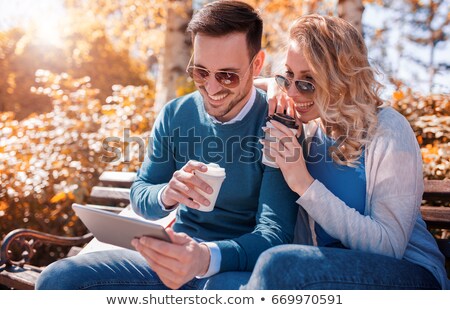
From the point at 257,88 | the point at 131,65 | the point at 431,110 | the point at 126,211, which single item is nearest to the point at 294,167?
the point at 257,88

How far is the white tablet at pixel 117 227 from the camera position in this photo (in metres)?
2.14

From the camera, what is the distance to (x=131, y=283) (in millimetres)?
2613

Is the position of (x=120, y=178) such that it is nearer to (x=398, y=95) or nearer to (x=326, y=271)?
(x=326, y=271)

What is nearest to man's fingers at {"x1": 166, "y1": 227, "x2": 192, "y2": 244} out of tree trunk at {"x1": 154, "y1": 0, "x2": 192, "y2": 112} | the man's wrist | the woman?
the man's wrist

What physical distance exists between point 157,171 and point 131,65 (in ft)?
A: 41.3

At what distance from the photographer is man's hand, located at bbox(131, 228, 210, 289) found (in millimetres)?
2219

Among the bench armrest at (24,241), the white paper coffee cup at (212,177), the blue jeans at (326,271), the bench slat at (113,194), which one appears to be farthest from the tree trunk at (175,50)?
the blue jeans at (326,271)

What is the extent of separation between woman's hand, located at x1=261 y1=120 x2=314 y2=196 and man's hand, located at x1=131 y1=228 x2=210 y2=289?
1.73 feet

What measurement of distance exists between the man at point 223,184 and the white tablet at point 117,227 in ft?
0.53

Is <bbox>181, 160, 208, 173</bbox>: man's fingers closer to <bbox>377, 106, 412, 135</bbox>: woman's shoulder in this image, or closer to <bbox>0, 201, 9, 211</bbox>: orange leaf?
<bbox>377, 106, 412, 135</bbox>: woman's shoulder

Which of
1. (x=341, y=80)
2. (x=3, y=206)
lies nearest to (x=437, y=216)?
(x=341, y=80)

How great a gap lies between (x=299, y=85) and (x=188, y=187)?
73 centimetres

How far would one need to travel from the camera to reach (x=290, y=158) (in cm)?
251
